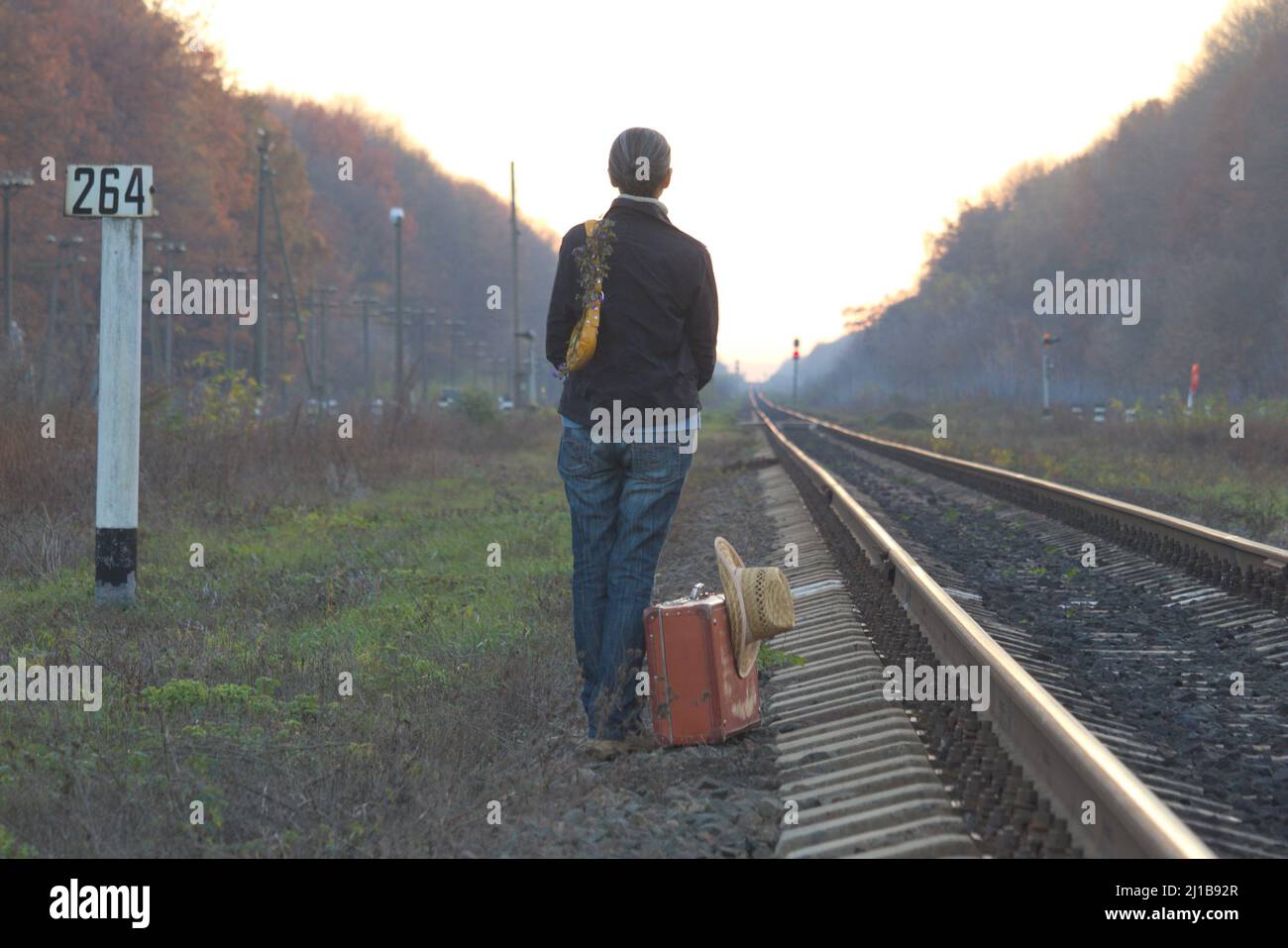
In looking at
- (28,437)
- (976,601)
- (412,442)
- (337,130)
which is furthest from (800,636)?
(337,130)

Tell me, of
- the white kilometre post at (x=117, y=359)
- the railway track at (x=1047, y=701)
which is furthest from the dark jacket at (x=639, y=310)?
the white kilometre post at (x=117, y=359)

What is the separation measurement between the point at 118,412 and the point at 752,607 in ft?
16.0

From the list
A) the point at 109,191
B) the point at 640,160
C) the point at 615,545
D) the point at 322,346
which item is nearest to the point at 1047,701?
the point at 615,545

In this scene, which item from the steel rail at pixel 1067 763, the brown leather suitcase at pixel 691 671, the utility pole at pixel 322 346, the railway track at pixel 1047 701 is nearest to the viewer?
the steel rail at pixel 1067 763

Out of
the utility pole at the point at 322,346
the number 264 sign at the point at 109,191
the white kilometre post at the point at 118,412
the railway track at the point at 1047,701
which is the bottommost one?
the railway track at the point at 1047,701

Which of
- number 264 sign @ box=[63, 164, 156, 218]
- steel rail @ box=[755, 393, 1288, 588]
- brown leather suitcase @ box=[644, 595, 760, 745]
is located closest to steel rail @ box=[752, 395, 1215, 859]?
brown leather suitcase @ box=[644, 595, 760, 745]

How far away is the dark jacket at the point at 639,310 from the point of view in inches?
187

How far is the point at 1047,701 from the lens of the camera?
13.9 feet

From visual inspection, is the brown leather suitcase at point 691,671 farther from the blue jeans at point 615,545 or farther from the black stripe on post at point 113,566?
the black stripe on post at point 113,566

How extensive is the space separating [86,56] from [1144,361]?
4225 cm

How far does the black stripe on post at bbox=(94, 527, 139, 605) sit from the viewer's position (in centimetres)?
804

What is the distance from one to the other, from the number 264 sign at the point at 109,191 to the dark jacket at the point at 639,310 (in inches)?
169

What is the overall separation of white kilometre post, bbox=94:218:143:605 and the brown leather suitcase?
4.46 m
